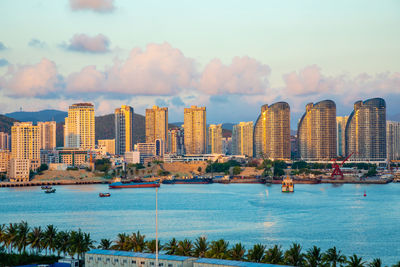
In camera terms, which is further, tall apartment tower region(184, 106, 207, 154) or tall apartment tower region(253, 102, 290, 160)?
tall apartment tower region(184, 106, 207, 154)

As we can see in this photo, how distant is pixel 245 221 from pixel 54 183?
2697 inches

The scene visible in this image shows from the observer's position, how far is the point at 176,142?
16125 cm


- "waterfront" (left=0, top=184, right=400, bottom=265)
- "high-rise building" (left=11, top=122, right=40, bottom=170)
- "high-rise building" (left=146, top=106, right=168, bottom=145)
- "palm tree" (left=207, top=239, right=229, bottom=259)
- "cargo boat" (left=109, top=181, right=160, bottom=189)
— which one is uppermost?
"high-rise building" (left=146, top=106, right=168, bottom=145)

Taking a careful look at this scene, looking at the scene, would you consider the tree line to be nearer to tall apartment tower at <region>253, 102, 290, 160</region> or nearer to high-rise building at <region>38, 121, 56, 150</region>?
tall apartment tower at <region>253, 102, 290, 160</region>

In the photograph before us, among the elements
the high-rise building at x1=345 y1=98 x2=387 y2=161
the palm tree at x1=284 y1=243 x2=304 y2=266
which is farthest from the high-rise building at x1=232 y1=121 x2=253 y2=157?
the palm tree at x1=284 y1=243 x2=304 y2=266

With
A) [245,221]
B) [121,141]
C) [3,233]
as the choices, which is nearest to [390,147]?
[121,141]

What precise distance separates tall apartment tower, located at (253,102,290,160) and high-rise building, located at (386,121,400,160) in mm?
34364

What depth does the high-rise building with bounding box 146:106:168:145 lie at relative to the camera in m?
167

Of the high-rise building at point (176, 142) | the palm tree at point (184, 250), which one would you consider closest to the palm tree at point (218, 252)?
the palm tree at point (184, 250)

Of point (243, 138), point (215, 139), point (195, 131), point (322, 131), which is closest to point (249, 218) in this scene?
point (322, 131)

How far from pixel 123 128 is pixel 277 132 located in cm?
4467

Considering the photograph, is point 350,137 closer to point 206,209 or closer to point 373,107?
point 373,107

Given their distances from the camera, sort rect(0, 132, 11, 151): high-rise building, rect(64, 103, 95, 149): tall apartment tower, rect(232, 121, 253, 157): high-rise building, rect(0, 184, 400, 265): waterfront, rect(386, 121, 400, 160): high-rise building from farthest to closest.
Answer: rect(232, 121, 253, 157): high-rise building → rect(0, 132, 11, 151): high-rise building → rect(386, 121, 400, 160): high-rise building → rect(64, 103, 95, 149): tall apartment tower → rect(0, 184, 400, 265): waterfront

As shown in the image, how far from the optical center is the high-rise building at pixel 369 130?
130 metres
